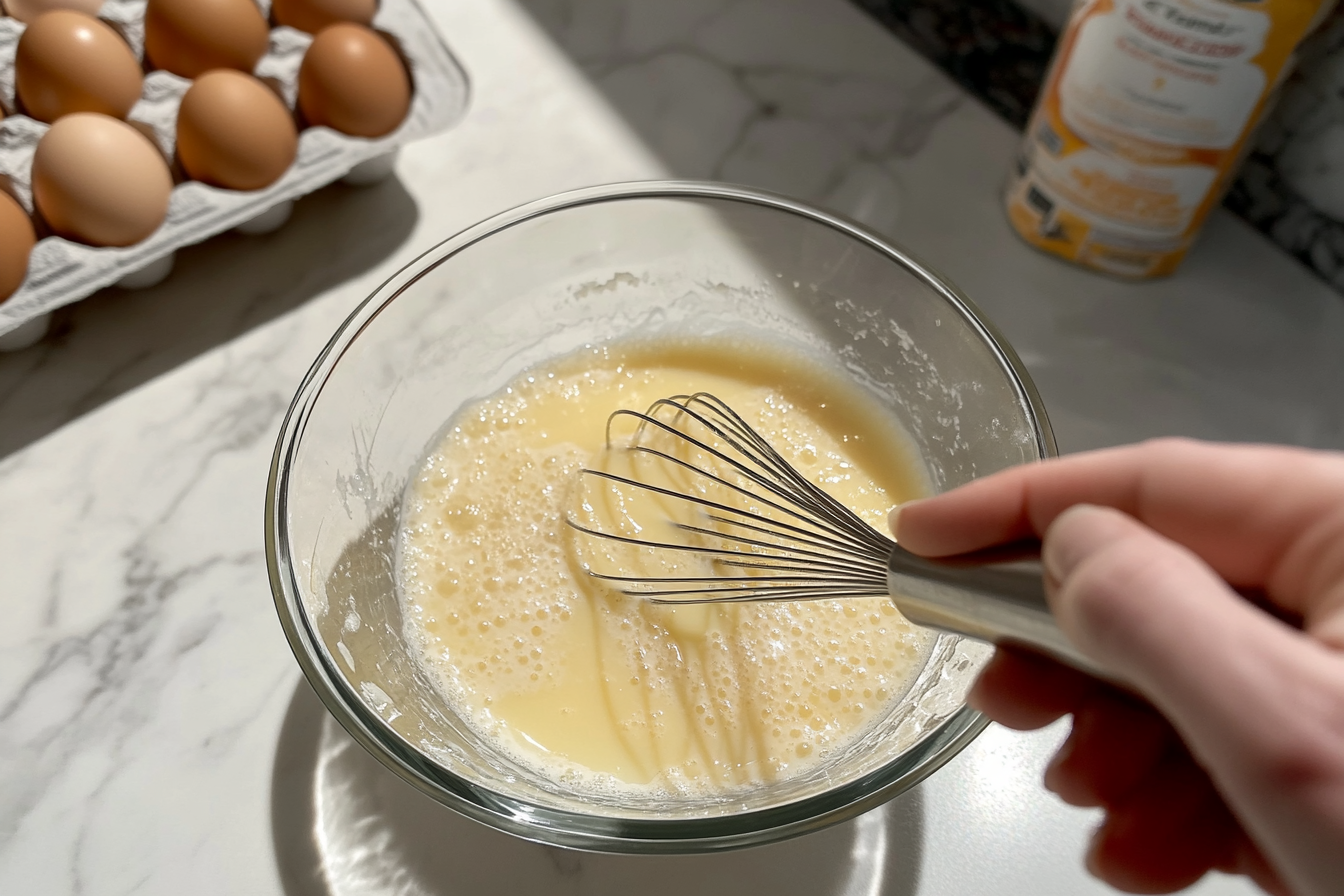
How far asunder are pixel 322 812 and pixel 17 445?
434mm

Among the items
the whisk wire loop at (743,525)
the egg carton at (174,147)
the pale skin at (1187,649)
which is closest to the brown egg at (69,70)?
the egg carton at (174,147)

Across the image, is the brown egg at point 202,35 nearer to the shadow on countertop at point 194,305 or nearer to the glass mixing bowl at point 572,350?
the shadow on countertop at point 194,305

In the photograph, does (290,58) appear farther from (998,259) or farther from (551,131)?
(998,259)

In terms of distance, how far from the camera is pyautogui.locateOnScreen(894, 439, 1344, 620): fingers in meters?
0.39

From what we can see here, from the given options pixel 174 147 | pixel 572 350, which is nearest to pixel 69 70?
pixel 174 147

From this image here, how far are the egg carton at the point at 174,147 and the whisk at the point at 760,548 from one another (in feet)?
1.15

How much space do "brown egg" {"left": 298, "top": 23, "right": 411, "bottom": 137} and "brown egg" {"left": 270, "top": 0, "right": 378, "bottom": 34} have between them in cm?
2

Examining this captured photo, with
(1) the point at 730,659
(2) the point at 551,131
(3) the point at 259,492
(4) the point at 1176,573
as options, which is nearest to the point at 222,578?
(3) the point at 259,492

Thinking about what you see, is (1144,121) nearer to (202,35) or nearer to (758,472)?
(758,472)

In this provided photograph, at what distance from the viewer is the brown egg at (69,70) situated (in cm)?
84

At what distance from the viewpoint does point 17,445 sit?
32.5 inches

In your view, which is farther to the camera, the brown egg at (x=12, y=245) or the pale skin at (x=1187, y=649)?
the brown egg at (x=12, y=245)

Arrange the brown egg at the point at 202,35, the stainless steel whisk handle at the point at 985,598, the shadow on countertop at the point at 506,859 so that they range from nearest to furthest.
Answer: the stainless steel whisk handle at the point at 985,598 < the shadow on countertop at the point at 506,859 < the brown egg at the point at 202,35

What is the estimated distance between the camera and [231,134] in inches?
32.9
